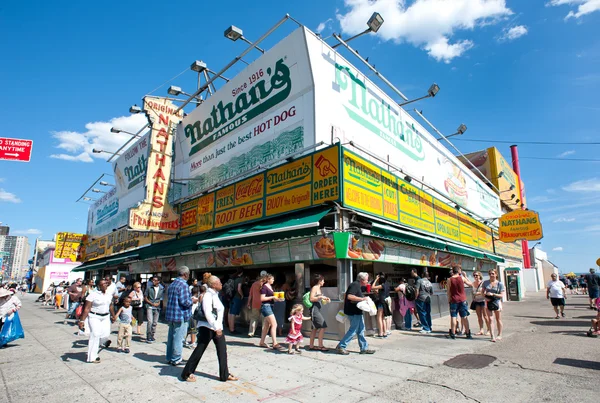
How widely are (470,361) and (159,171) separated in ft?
44.2

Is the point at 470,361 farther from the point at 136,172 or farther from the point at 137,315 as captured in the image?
the point at 136,172

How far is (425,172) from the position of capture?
16.2 meters

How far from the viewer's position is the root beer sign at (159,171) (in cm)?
1478

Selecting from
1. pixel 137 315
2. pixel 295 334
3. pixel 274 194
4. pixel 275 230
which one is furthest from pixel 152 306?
pixel 274 194

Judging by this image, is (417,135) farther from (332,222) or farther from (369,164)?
(332,222)

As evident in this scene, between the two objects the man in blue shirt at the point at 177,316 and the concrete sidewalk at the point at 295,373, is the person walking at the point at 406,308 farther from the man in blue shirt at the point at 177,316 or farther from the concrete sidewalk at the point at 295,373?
the man in blue shirt at the point at 177,316

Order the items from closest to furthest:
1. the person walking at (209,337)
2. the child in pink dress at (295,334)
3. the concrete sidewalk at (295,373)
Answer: the concrete sidewalk at (295,373)
the person walking at (209,337)
the child in pink dress at (295,334)

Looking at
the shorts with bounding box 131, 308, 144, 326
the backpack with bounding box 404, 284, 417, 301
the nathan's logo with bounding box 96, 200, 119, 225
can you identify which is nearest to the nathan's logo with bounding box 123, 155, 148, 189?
the nathan's logo with bounding box 96, 200, 119, 225

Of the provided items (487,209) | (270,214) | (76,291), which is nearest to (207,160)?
(270,214)

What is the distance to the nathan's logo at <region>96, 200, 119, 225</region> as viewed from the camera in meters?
24.0

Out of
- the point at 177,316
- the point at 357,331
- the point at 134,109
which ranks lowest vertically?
the point at 357,331

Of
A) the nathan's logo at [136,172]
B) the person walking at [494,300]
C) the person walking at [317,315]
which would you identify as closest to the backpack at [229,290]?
the person walking at [317,315]

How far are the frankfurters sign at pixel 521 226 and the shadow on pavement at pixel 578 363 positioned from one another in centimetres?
1419

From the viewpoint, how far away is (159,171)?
1545cm
